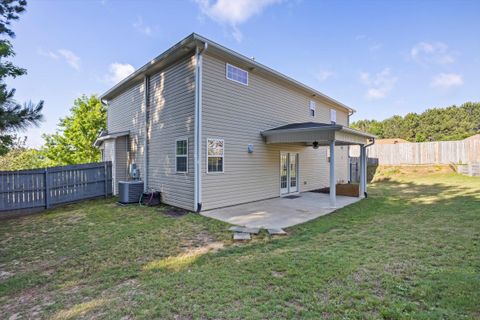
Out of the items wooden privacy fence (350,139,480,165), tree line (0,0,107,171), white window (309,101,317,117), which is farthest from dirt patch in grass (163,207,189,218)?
wooden privacy fence (350,139,480,165)

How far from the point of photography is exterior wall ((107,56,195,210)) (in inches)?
301

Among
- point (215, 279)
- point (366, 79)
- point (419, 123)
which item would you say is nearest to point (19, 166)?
point (215, 279)

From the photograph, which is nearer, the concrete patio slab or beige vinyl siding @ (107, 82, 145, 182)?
the concrete patio slab

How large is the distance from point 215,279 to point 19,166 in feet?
64.3

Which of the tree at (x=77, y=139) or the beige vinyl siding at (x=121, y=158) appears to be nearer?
the beige vinyl siding at (x=121, y=158)

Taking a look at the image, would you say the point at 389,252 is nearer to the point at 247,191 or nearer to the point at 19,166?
the point at 247,191

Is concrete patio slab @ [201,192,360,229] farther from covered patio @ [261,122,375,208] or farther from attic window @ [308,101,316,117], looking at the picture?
attic window @ [308,101,316,117]

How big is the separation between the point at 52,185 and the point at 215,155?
6.00m

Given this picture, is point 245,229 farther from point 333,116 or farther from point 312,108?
point 333,116

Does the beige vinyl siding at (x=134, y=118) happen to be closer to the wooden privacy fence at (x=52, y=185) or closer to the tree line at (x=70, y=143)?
the wooden privacy fence at (x=52, y=185)

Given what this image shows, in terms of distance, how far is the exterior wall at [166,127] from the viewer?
7.65 metres

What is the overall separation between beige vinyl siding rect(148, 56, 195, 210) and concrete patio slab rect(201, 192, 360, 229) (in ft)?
4.47

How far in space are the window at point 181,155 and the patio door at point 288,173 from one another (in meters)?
4.44

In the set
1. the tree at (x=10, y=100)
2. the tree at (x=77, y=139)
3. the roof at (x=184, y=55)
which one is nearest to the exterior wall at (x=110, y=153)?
the roof at (x=184, y=55)
